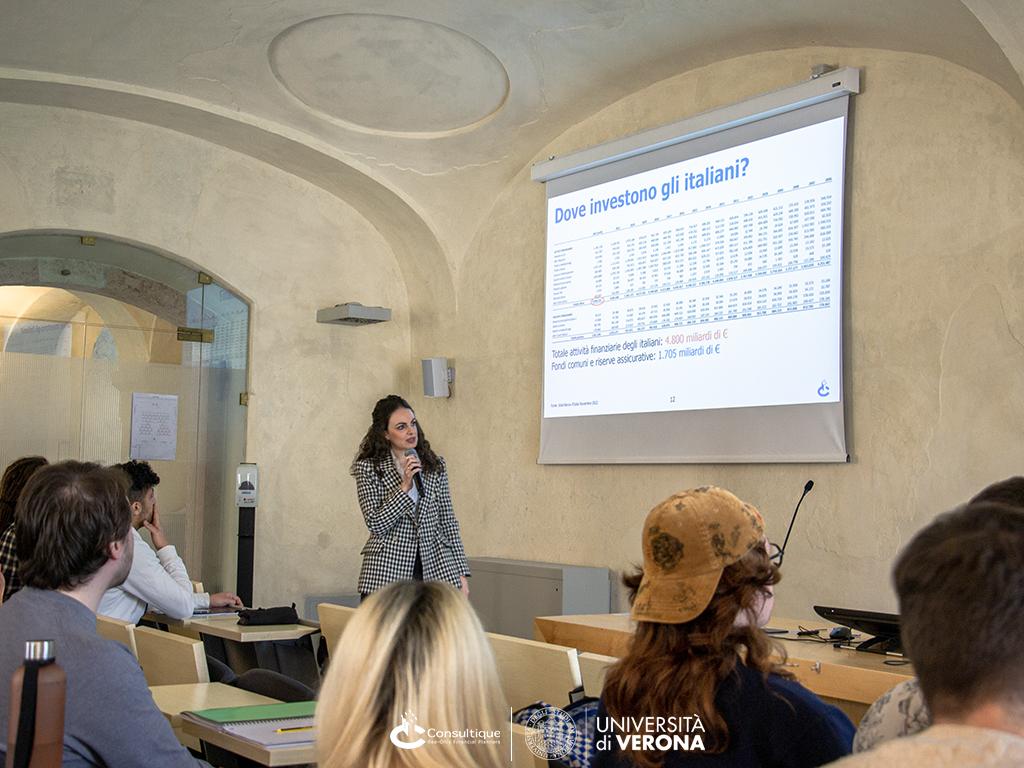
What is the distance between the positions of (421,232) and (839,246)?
3.31 metres

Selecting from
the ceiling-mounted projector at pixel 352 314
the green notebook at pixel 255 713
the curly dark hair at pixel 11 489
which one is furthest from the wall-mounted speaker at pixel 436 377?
the green notebook at pixel 255 713

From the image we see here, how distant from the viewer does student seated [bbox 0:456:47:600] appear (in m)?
3.44

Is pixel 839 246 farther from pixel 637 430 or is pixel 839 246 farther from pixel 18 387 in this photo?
pixel 18 387

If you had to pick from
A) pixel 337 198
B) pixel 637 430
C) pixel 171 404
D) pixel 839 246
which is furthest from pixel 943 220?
pixel 171 404

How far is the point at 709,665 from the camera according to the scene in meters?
1.68

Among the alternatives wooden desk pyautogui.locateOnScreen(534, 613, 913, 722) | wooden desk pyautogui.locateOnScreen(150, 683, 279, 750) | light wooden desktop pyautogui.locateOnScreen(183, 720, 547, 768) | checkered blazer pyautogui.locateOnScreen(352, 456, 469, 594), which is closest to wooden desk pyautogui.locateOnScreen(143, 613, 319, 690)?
checkered blazer pyautogui.locateOnScreen(352, 456, 469, 594)

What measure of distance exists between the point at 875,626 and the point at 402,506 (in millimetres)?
2476

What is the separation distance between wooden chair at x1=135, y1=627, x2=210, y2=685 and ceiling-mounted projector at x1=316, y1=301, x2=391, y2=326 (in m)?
4.14

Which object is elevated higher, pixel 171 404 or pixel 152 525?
pixel 171 404

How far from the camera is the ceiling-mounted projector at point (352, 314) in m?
7.24

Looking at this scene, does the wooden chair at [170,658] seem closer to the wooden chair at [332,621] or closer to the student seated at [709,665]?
the wooden chair at [332,621]

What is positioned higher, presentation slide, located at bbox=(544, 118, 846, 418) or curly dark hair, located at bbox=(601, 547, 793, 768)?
presentation slide, located at bbox=(544, 118, 846, 418)

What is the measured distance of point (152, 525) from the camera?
501cm

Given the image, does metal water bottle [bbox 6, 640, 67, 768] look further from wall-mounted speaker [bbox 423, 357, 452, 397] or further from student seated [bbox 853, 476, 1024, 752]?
wall-mounted speaker [bbox 423, 357, 452, 397]
